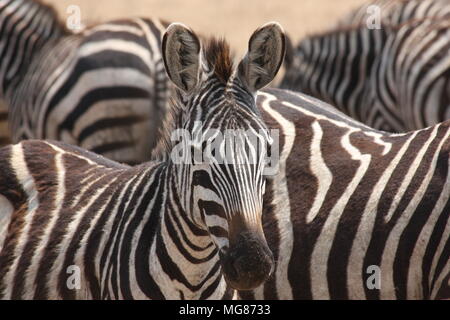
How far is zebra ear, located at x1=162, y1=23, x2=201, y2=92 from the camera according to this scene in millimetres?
4559

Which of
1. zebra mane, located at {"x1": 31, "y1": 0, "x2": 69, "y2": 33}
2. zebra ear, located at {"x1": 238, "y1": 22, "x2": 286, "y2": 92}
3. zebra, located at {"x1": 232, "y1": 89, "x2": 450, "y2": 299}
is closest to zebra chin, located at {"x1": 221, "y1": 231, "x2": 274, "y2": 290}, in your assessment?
zebra ear, located at {"x1": 238, "y1": 22, "x2": 286, "y2": 92}

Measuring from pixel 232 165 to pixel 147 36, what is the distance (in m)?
5.30

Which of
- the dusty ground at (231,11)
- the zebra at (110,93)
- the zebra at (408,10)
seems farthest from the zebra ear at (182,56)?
the dusty ground at (231,11)

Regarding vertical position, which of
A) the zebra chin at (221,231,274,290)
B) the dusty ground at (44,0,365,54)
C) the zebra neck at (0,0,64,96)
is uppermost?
the dusty ground at (44,0,365,54)

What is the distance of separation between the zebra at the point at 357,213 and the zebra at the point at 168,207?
899mm

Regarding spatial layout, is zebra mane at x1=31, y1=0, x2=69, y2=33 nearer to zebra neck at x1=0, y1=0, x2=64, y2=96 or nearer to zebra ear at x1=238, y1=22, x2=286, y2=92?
zebra neck at x1=0, y1=0, x2=64, y2=96

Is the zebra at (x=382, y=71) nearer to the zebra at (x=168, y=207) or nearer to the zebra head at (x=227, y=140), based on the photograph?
the zebra at (x=168, y=207)

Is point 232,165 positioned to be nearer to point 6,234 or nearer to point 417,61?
point 6,234

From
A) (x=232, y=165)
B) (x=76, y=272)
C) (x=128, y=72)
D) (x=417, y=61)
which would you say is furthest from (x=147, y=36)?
(x=232, y=165)

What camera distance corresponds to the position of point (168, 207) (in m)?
4.71

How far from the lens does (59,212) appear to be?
5336 mm

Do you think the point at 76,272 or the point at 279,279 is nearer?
the point at 76,272

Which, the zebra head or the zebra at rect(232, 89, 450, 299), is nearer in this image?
the zebra head

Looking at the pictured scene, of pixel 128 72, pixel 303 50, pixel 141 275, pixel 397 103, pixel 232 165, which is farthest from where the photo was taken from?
pixel 303 50
